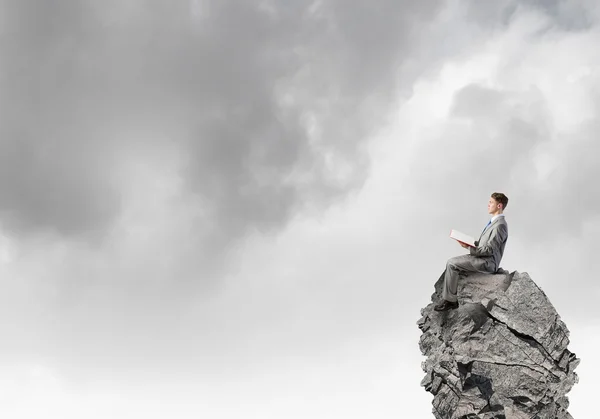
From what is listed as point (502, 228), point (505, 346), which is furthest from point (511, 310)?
point (502, 228)

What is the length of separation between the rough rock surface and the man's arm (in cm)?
91

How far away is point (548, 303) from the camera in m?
21.6

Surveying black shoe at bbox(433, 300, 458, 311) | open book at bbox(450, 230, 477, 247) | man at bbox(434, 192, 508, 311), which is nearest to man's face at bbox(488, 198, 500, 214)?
man at bbox(434, 192, 508, 311)

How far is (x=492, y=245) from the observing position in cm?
2128

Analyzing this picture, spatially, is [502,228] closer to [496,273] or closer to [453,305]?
[496,273]

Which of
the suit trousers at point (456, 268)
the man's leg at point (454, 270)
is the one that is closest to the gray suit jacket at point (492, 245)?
the suit trousers at point (456, 268)

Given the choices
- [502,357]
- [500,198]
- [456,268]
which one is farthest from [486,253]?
[502,357]

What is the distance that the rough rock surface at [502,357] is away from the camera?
68.3 feet

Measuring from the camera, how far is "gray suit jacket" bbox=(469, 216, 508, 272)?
21281 mm

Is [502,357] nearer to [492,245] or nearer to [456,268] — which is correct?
[456,268]

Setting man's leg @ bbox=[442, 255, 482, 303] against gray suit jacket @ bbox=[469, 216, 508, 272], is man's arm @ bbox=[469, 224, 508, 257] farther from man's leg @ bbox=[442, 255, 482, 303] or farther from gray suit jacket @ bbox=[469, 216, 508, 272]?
man's leg @ bbox=[442, 255, 482, 303]

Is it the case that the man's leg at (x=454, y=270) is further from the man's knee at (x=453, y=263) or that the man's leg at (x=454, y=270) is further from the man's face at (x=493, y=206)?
the man's face at (x=493, y=206)

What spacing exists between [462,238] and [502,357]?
382 cm

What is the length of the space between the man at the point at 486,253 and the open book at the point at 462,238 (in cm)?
40
